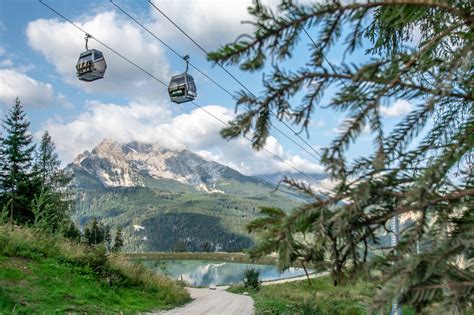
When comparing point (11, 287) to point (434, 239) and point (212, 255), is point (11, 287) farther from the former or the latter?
point (212, 255)

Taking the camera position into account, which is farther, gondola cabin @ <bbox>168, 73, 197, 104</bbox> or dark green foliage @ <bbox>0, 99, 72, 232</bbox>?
dark green foliage @ <bbox>0, 99, 72, 232</bbox>

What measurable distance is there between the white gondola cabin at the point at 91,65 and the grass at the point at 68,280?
5624mm

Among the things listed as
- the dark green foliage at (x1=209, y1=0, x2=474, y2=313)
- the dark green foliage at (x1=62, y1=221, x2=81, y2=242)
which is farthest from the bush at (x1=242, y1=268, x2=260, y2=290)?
the dark green foliage at (x1=209, y1=0, x2=474, y2=313)

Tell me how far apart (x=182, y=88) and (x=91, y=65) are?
10.3 feet

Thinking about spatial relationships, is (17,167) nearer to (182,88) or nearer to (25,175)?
(25,175)

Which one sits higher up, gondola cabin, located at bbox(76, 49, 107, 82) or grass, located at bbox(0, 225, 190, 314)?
gondola cabin, located at bbox(76, 49, 107, 82)

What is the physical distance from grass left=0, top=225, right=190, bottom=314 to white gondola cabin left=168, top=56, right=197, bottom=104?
6.20 meters

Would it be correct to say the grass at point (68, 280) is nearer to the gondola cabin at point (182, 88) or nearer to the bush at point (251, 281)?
the gondola cabin at point (182, 88)

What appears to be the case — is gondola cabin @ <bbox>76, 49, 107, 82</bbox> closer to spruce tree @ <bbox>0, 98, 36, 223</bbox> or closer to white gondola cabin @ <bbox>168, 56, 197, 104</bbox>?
white gondola cabin @ <bbox>168, 56, 197, 104</bbox>

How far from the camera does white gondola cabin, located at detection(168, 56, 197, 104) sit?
48.1ft

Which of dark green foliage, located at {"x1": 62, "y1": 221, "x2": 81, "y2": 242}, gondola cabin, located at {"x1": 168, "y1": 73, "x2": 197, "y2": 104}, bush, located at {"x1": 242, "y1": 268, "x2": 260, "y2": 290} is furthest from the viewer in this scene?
bush, located at {"x1": 242, "y1": 268, "x2": 260, "y2": 290}

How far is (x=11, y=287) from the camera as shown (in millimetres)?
9609

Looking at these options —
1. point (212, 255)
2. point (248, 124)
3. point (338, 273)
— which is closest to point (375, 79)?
point (248, 124)

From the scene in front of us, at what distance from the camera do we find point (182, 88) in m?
14.6
